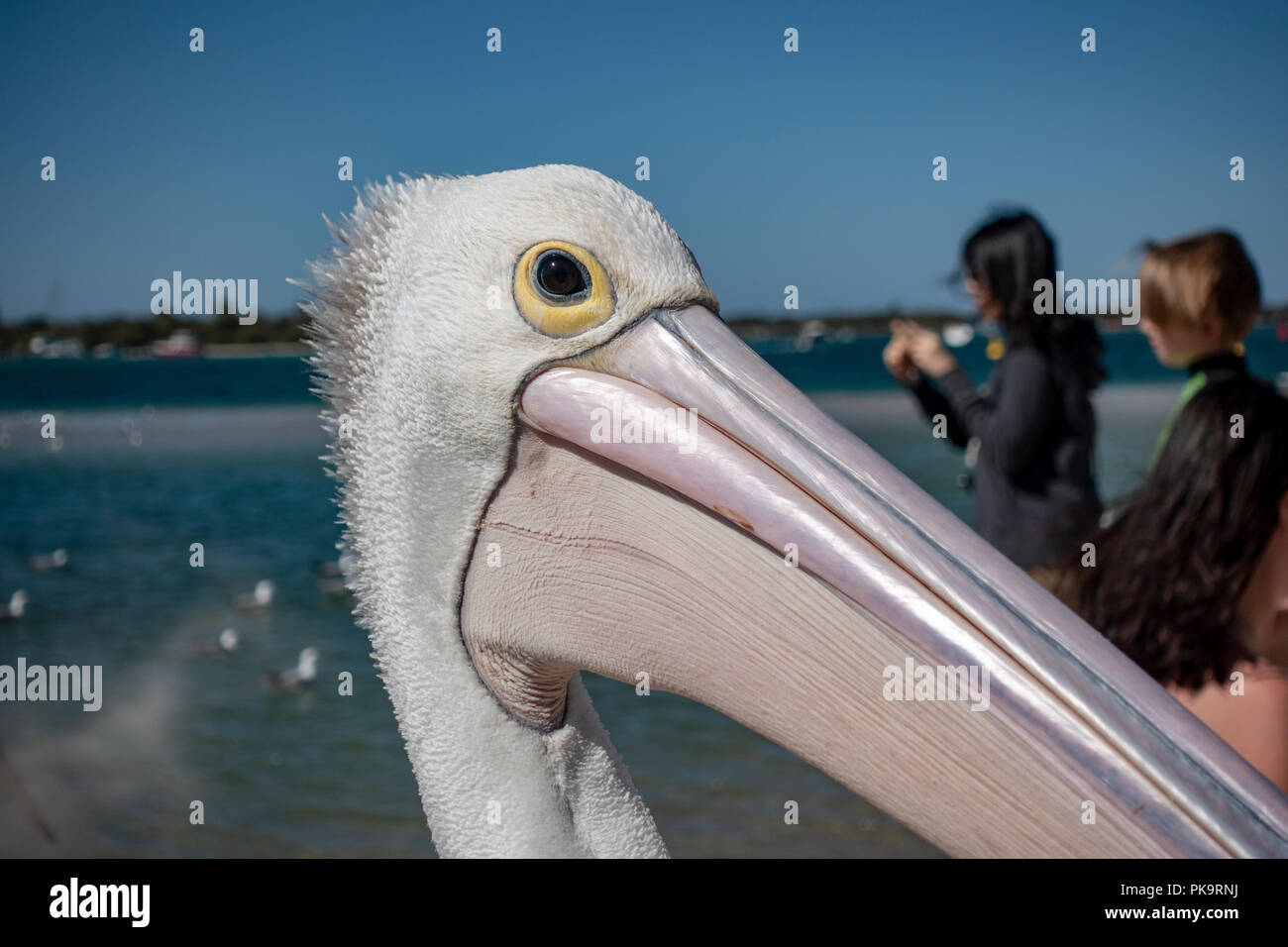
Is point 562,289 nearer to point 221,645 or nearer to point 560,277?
point 560,277

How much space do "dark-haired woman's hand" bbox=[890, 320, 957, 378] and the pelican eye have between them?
7.38 feet

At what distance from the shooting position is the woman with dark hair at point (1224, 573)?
6.90 feet

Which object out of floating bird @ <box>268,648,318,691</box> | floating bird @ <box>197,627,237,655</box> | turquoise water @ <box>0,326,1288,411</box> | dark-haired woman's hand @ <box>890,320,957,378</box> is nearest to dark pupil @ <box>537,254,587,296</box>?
dark-haired woman's hand @ <box>890,320,957,378</box>

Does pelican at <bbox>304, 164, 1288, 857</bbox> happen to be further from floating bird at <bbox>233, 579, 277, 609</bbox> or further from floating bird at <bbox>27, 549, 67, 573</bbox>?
floating bird at <bbox>27, 549, 67, 573</bbox>

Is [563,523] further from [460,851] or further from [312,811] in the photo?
[312,811]

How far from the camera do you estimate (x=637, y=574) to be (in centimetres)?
129

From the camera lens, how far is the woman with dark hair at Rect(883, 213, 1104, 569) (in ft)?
9.70

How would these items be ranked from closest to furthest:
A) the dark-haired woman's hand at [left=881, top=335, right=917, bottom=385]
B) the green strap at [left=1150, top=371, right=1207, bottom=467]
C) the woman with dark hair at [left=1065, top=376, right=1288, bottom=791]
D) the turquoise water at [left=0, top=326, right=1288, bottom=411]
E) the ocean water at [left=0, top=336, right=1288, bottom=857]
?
the woman with dark hair at [left=1065, top=376, right=1288, bottom=791], the green strap at [left=1150, top=371, right=1207, bottom=467], the dark-haired woman's hand at [left=881, top=335, right=917, bottom=385], the ocean water at [left=0, top=336, right=1288, bottom=857], the turquoise water at [left=0, top=326, right=1288, bottom=411]

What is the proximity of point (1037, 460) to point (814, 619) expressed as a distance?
2173 millimetres

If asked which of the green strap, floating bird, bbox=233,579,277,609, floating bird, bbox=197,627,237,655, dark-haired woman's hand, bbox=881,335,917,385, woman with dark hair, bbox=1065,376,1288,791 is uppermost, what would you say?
dark-haired woman's hand, bbox=881,335,917,385
